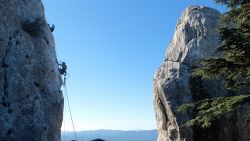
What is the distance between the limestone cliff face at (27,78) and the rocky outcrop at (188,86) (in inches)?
1119

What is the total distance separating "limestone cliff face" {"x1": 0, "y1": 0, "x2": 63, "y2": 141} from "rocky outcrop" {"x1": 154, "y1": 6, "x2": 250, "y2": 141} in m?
28.4

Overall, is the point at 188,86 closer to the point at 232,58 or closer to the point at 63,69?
the point at 232,58

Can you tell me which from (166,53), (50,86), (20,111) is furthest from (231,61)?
(50,86)

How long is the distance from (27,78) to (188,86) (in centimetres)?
3616

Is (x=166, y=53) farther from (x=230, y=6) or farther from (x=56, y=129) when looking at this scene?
(x=56, y=129)

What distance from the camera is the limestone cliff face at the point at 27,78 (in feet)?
171

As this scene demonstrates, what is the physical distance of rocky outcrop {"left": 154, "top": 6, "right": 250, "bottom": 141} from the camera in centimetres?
2436

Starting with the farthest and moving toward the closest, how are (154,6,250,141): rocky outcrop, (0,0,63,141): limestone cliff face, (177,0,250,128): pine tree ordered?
(0,0,63,141): limestone cliff face < (154,6,250,141): rocky outcrop < (177,0,250,128): pine tree

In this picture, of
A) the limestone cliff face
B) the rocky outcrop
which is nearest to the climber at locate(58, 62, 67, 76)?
the limestone cliff face

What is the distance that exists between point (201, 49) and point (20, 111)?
3256 cm

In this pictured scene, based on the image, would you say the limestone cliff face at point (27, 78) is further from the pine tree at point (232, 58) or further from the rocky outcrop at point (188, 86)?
the pine tree at point (232, 58)

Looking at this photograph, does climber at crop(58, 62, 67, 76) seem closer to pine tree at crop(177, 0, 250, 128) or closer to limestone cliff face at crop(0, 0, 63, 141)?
limestone cliff face at crop(0, 0, 63, 141)

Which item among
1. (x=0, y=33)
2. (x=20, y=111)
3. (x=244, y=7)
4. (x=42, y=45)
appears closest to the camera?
(x=244, y=7)

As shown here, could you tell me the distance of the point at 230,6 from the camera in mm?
14617
